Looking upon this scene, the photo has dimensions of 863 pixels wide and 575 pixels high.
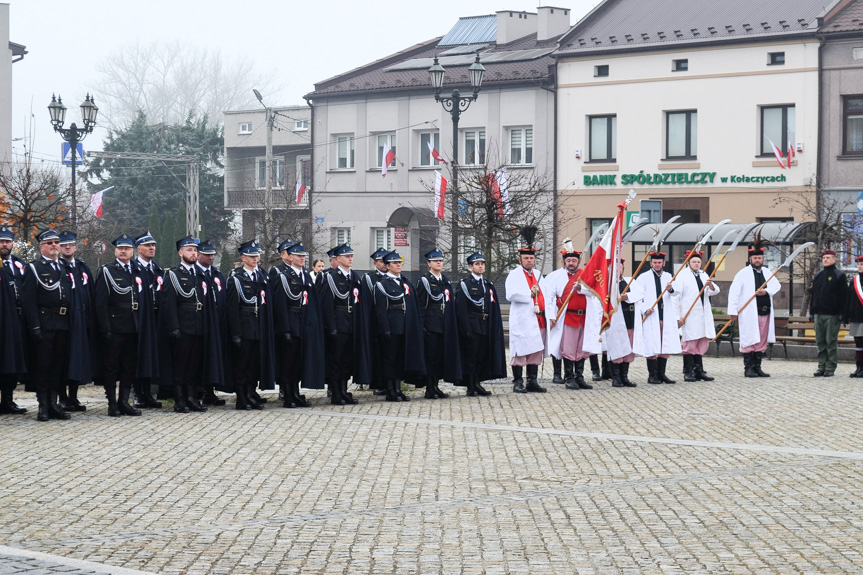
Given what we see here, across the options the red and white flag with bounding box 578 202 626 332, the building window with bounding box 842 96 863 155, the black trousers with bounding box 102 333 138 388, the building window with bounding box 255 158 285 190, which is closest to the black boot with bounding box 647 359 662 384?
the red and white flag with bounding box 578 202 626 332

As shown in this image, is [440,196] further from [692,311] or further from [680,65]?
[692,311]

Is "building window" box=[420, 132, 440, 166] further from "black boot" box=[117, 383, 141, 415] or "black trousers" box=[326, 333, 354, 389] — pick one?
"black boot" box=[117, 383, 141, 415]

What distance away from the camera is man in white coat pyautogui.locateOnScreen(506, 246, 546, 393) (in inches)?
694

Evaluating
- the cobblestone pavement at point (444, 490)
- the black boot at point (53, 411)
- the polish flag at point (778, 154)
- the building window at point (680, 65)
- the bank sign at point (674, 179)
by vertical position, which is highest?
the building window at point (680, 65)

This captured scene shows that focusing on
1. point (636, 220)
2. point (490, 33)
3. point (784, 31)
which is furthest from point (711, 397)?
point (490, 33)

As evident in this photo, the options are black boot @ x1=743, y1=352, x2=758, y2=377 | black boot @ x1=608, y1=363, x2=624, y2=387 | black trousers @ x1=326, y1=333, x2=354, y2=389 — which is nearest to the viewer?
black trousers @ x1=326, y1=333, x2=354, y2=389

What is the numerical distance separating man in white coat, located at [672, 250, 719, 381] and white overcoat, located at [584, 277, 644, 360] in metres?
0.80

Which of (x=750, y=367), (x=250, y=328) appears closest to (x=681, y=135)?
(x=750, y=367)

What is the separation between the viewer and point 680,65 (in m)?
42.4

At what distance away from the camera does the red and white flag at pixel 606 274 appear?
1825 cm

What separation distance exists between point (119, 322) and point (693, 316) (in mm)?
8842

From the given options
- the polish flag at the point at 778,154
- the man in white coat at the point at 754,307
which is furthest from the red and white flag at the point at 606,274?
the polish flag at the point at 778,154

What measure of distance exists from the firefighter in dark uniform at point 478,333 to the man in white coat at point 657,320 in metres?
2.57

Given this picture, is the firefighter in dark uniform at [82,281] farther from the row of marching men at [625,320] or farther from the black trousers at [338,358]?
the row of marching men at [625,320]
